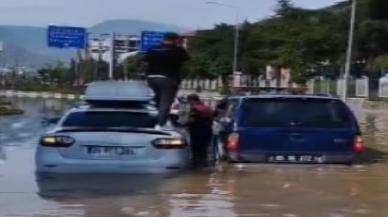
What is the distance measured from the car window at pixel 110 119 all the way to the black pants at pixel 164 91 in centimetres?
147

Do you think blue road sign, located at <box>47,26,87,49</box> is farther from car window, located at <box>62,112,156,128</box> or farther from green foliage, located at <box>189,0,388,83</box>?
car window, located at <box>62,112,156,128</box>

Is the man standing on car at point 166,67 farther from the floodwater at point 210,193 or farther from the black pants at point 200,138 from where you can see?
the floodwater at point 210,193

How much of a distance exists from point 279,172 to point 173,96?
2642mm

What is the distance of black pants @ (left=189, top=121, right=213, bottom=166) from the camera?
1700 centimetres

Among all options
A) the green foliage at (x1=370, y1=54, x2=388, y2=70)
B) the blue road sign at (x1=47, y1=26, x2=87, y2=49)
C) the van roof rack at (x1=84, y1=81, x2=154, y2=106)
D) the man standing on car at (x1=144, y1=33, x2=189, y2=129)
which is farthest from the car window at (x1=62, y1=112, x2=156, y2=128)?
the green foliage at (x1=370, y1=54, x2=388, y2=70)

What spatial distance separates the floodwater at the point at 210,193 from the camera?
10914 millimetres

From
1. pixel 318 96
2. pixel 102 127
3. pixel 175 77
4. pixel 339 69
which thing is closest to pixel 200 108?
pixel 175 77

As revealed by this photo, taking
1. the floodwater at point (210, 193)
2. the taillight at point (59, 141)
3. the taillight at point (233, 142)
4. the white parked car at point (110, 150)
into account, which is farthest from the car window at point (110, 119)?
the taillight at point (233, 142)

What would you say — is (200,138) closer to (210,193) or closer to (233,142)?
(233,142)

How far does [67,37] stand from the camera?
64.8 m

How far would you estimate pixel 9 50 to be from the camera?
18175 cm

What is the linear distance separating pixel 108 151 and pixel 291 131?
2.99 m

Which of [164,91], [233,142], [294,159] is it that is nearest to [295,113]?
[294,159]

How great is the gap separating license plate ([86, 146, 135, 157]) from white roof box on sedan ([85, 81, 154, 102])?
3.24 m
